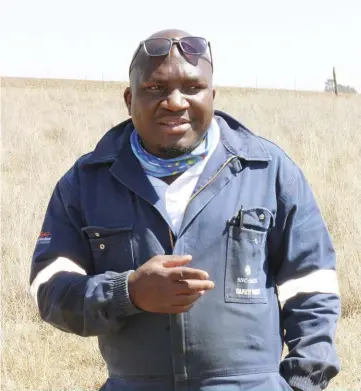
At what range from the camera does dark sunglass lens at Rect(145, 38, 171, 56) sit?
2182mm

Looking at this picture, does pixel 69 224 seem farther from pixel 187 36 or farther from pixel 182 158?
pixel 187 36

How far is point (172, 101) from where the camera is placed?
2.15m

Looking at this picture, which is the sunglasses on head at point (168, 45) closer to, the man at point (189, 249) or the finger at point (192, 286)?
the man at point (189, 249)

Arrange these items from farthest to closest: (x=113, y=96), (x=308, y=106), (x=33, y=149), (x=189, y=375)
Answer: (x=113, y=96), (x=308, y=106), (x=33, y=149), (x=189, y=375)

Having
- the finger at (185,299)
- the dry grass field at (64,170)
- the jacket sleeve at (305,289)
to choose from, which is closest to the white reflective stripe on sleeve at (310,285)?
the jacket sleeve at (305,289)

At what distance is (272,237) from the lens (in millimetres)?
2178

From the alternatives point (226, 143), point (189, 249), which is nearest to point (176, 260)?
point (189, 249)

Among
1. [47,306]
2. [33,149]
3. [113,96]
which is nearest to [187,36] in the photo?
[47,306]

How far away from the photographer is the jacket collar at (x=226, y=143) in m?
2.23

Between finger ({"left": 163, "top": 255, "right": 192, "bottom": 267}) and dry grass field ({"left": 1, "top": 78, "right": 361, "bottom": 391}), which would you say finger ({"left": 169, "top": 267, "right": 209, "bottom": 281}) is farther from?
dry grass field ({"left": 1, "top": 78, "right": 361, "bottom": 391})

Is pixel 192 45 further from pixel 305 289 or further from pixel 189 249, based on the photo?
pixel 305 289

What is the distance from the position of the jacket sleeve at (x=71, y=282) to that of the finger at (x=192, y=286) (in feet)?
0.62

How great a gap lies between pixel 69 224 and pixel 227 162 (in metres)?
0.53

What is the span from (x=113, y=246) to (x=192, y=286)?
14.6 inches
